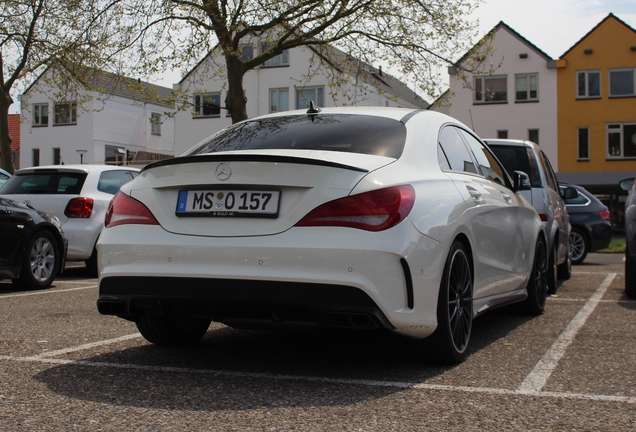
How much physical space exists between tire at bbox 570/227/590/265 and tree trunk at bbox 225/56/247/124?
954cm

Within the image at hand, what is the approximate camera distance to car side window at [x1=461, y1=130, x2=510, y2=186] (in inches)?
245

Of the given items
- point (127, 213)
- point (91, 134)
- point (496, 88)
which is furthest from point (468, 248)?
point (91, 134)

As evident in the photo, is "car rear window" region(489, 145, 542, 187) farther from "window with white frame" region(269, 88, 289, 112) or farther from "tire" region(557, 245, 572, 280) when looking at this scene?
"window with white frame" region(269, 88, 289, 112)

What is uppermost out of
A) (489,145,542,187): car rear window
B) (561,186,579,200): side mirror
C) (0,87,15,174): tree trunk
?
(0,87,15,174): tree trunk

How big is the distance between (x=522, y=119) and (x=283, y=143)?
38.0 m

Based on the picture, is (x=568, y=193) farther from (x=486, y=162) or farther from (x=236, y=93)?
(x=236, y=93)

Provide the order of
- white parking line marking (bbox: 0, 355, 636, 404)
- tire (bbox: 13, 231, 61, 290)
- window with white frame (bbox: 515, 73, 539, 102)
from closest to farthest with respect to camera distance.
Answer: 1. white parking line marking (bbox: 0, 355, 636, 404)
2. tire (bbox: 13, 231, 61, 290)
3. window with white frame (bbox: 515, 73, 539, 102)

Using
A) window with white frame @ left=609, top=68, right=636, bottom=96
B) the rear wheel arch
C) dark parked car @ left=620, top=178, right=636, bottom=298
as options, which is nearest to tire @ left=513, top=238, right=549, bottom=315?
dark parked car @ left=620, top=178, right=636, bottom=298

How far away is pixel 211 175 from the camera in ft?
14.7

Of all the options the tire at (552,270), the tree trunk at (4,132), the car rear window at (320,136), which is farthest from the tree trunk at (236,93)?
the car rear window at (320,136)

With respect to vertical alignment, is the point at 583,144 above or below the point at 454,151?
above

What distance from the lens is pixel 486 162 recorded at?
6.46 meters

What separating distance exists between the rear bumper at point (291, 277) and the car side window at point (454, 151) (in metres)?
0.98

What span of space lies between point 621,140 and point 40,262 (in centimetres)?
3493
